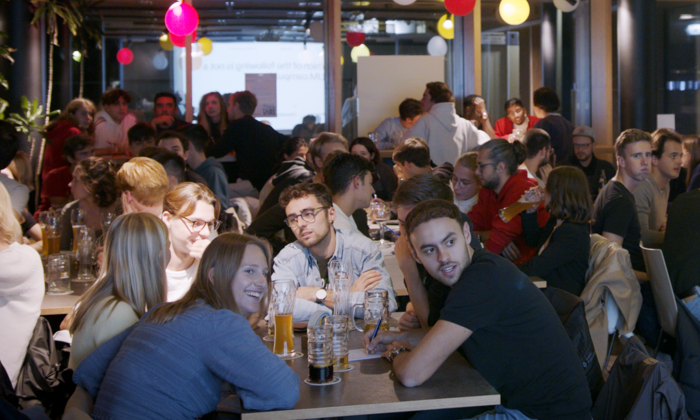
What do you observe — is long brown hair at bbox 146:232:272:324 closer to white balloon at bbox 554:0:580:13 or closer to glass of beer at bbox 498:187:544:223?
glass of beer at bbox 498:187:544:223

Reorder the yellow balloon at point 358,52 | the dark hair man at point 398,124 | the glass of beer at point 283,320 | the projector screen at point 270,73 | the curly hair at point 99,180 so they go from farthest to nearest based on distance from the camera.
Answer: the projector screen at point 270,73 < the yellow balloon at point 358,52 < the dark hair man at point 398,124 < the curly hair at point 99,180 < the glass of beer at point 283,320

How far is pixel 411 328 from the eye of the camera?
117 inches

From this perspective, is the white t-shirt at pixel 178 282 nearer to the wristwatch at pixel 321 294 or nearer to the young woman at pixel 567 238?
the wristwatch at pixel 321 294

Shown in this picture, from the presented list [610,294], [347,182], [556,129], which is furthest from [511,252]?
[556,129]

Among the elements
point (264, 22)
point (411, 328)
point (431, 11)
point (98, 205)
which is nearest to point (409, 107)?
point (431, 11)

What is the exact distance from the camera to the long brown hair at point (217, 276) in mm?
2115

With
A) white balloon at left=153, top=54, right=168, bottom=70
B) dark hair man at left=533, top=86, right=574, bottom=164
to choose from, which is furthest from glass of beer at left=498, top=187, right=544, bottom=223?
white balloon at left=153, top=54, right=168, bottom=70

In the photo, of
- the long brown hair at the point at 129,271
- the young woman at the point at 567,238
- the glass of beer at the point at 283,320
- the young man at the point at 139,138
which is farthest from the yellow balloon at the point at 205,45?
the glass of beer at the point at 283,320

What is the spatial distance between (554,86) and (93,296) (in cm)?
809

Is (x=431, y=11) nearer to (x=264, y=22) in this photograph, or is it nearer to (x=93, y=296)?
(x=264, y=22)

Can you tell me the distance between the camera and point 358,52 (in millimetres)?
8469

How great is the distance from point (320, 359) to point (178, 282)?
1.32 metres

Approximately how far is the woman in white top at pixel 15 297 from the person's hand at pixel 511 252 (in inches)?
103

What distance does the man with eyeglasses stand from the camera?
3123 millimetres
